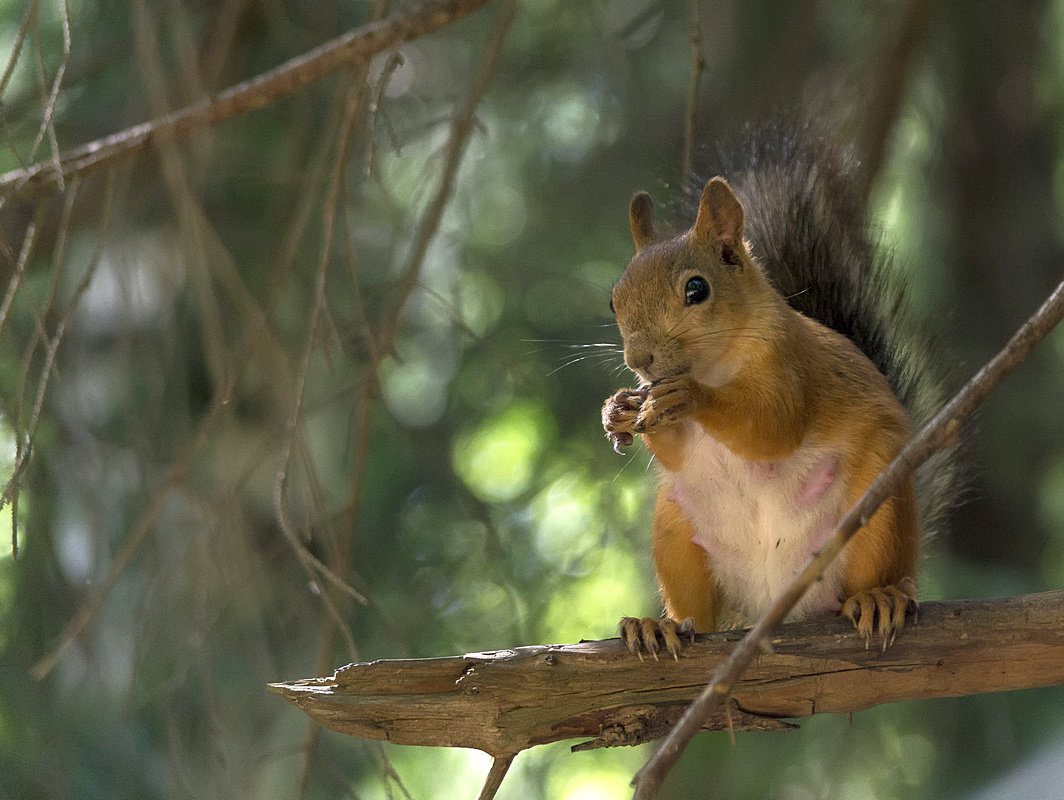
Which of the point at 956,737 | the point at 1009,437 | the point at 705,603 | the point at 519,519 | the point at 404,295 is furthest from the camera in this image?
the point at 1009,437

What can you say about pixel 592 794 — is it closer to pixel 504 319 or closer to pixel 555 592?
pixel 555 592

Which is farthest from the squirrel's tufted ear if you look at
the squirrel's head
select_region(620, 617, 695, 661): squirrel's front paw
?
select_region(620, 617, 695, 661): squirrel's front paw

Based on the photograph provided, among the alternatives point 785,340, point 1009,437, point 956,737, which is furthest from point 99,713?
point 1009,437

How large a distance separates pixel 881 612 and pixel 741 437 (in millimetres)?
283

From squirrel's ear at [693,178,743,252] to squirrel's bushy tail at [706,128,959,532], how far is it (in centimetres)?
27

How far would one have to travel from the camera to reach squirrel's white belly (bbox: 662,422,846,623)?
4.85ft

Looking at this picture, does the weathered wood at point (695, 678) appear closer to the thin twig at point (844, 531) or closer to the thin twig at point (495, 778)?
the thin twig at point (495, 778)

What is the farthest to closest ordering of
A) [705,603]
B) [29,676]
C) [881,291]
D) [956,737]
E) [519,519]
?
[519,519] < [956,737] < [881,291] < [705,603] < [29,676]

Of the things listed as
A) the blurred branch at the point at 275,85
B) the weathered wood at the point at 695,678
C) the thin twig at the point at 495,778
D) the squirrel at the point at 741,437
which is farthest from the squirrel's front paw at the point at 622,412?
the blurred branch at the point at 275,85

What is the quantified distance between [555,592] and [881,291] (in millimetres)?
807

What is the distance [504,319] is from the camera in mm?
2494

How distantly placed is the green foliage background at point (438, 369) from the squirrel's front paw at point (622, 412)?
186 millimetres

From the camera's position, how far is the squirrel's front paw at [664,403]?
4.34ft

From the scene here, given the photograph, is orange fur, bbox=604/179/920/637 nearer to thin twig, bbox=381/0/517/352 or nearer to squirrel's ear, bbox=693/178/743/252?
squirrel's ear, bbox=693/178/743/252
